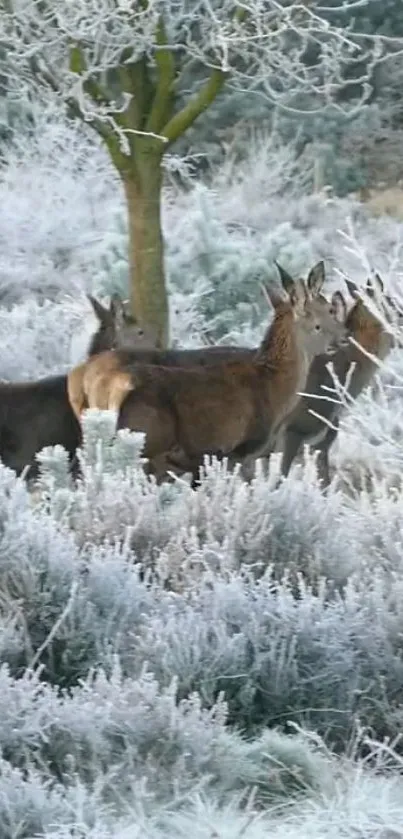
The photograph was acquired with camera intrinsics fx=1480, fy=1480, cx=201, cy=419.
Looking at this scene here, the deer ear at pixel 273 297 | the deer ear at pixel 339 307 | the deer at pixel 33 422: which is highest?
the deer ear at pixel 273 297

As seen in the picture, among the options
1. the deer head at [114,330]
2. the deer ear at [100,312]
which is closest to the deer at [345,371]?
the deer head at [114,330]

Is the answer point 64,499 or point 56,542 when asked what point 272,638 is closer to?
point 56,542

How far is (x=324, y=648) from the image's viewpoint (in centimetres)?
516

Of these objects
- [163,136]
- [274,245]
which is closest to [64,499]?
[163,136]

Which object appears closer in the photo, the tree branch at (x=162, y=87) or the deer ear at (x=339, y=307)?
the deer ear at (x=339, y=307)

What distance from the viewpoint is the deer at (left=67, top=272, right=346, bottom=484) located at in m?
6.83

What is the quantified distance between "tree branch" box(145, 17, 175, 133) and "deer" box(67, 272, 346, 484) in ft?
11.0

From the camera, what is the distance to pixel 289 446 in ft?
25.6

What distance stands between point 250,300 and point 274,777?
30.9ft

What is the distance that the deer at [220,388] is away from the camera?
6828 mm

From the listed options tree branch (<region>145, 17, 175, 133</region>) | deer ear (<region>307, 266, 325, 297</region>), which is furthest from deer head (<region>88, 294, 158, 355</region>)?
tree branch (<region>145, 17, 175, 133</region>)

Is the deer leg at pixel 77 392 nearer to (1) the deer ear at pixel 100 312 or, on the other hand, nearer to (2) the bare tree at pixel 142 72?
(1) the deer ear at pixel 100 312

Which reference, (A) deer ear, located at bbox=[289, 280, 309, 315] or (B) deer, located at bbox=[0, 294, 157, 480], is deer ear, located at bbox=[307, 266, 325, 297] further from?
(B) deer, located at bbox=[0, 294, 157, 480]

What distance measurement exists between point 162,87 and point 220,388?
13.5 ft
